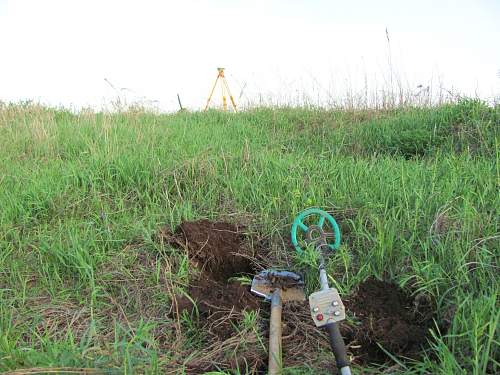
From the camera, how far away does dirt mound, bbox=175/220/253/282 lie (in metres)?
2.86

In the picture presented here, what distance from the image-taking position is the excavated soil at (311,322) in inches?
82.7

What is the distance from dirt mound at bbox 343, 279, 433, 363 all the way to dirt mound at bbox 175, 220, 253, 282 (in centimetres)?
78

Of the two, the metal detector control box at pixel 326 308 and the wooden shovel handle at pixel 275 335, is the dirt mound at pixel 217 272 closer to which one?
the wooden shovel handle at pixel 275 335

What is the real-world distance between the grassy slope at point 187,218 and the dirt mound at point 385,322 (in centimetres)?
8

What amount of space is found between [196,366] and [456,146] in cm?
358

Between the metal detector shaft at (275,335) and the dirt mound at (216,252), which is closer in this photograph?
the metal detector shaft at (275,335)

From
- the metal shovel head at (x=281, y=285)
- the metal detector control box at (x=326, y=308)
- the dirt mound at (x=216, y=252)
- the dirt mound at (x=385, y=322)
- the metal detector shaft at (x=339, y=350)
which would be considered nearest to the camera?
the metal detector shaft at (x=339, y=350)

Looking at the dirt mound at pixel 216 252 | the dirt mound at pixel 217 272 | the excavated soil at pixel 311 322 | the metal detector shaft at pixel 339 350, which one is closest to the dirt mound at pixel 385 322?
the excavated soil at pixel 311 322

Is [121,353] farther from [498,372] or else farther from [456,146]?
[456,146]

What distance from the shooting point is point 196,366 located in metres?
2.11

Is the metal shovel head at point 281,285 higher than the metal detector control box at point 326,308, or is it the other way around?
the metal detector control box at point 326,308

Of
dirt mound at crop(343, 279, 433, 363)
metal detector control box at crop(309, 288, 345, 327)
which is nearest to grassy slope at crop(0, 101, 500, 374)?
dirt mound at crop(343, 279, 433, 363)

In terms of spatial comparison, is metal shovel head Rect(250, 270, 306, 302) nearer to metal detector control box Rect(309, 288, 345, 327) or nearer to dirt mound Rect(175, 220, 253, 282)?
dirt mound Rect(175, 220, 253, 282)

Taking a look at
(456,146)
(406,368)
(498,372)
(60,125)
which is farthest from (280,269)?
(60,125)
